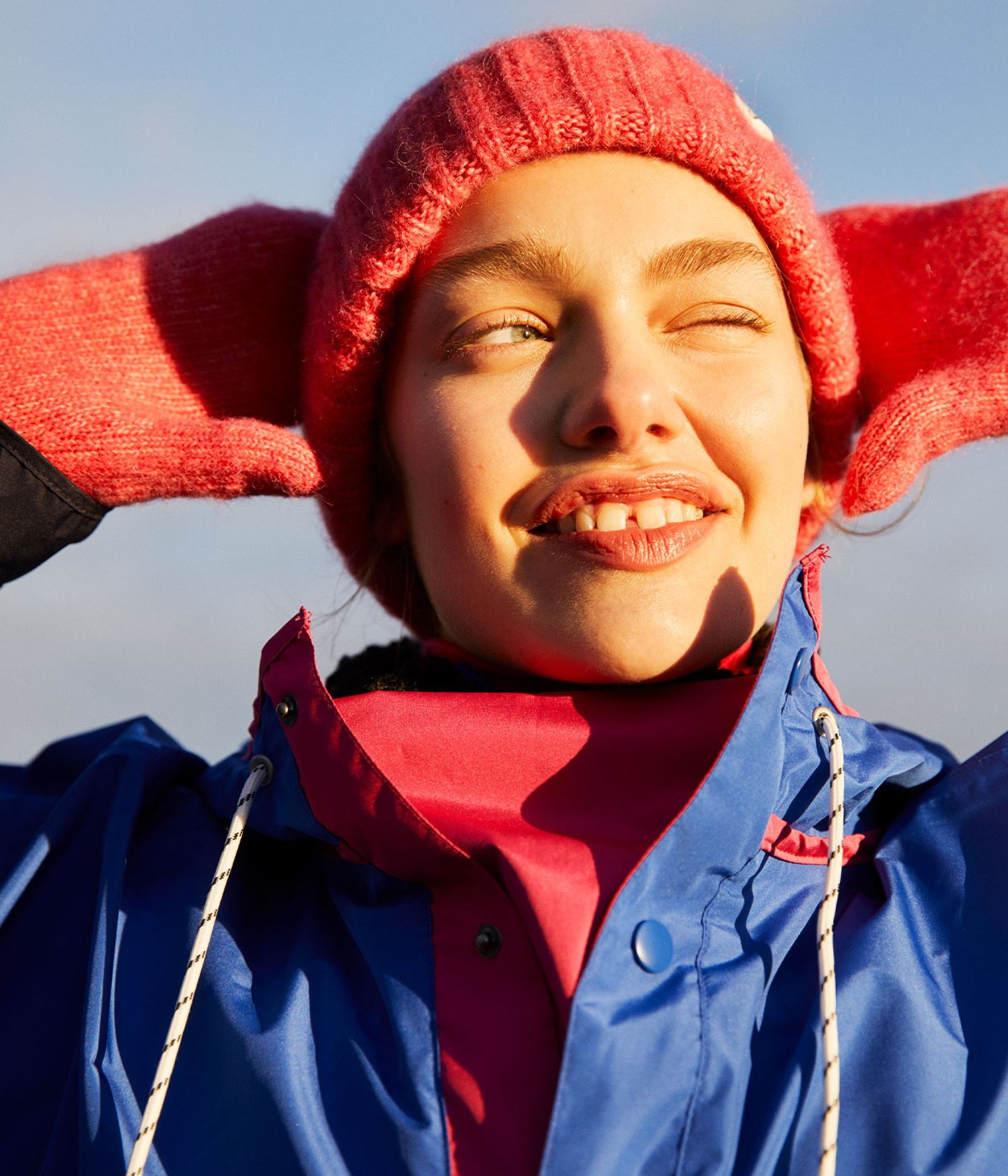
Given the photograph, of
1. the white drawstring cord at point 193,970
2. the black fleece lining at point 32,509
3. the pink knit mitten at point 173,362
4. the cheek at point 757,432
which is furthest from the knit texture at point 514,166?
the white drawstring cord at point 193,970

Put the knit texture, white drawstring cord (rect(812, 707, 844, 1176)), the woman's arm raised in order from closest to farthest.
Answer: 1. white drawstring cord (rect(812, 707, 844, 1176))
2. the knit texture
3. the woman's arm raised

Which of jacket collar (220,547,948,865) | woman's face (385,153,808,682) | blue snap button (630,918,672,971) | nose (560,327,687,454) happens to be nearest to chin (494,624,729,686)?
woman's face (385,153,808,682)

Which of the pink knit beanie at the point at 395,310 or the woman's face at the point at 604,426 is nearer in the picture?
the woman's face at the point at 604,426

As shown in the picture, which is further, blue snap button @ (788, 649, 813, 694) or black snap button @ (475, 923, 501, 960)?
blue snap button @ (788, 649, 813, 694)

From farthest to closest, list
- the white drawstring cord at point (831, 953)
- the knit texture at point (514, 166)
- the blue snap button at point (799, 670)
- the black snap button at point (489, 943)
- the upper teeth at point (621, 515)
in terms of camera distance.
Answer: the knit texture at point (514, 166) → the upper teeth at point (621, 515) → the blue snap button at point (799, 670) → the black snap button at point (489, 943) → the white drawstring cord at point (831, 953)

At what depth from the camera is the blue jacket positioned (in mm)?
1268

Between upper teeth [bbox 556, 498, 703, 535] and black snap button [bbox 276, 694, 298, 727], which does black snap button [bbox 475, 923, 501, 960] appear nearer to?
black snap button [bbox 276, 694, 298, 727]

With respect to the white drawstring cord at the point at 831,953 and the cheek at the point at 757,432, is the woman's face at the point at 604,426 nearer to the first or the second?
the cheek at the point at 757,432

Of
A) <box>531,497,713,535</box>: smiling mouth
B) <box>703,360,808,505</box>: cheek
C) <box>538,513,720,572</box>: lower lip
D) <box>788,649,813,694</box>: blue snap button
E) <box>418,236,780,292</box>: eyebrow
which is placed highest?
<box>418,236,780,292</box>: eyebrow

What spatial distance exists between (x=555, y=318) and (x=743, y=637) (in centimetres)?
49

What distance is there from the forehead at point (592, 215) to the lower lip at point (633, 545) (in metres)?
0.35

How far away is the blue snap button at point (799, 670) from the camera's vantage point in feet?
4.97

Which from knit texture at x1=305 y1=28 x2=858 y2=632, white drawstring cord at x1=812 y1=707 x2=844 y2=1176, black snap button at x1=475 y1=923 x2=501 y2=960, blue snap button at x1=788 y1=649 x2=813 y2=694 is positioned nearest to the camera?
white drawstring cord at x1=812 y1=707 x2=844 y2=1176

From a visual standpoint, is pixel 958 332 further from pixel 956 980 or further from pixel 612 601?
pixel 956 980
